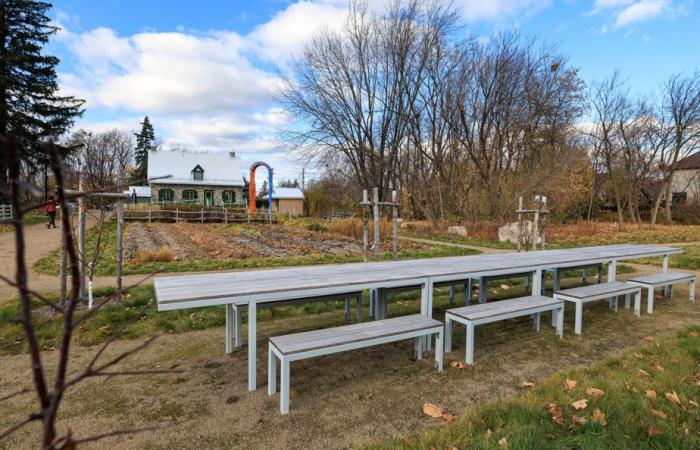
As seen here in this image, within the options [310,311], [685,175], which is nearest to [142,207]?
[310,311]

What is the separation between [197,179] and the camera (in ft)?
129

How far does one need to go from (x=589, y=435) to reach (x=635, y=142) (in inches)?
1244

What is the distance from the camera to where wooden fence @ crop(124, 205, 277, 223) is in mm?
26719

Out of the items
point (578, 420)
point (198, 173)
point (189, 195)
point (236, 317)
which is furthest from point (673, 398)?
point (198, 173)

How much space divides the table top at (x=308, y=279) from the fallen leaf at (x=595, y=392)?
163 centimetres

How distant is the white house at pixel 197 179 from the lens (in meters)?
37.8

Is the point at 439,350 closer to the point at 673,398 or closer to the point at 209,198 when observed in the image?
the point at 673,398

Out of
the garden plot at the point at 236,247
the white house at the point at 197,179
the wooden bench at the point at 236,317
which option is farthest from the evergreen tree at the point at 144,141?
the wooden bench at the point at 236,317

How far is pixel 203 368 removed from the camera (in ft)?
13.1

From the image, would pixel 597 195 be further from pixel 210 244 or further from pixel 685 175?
pixel 210 244

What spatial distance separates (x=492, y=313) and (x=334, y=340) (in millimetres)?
1856

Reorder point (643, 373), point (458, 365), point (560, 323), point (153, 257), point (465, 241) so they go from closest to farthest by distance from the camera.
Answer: point (643, 373), point (458, 365), point (560, 323), point (153, 257), point (465, 241)

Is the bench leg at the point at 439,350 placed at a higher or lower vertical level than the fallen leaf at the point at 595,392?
higher

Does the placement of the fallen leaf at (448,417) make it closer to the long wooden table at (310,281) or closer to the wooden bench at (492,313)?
the wooden bench at (492,313)
